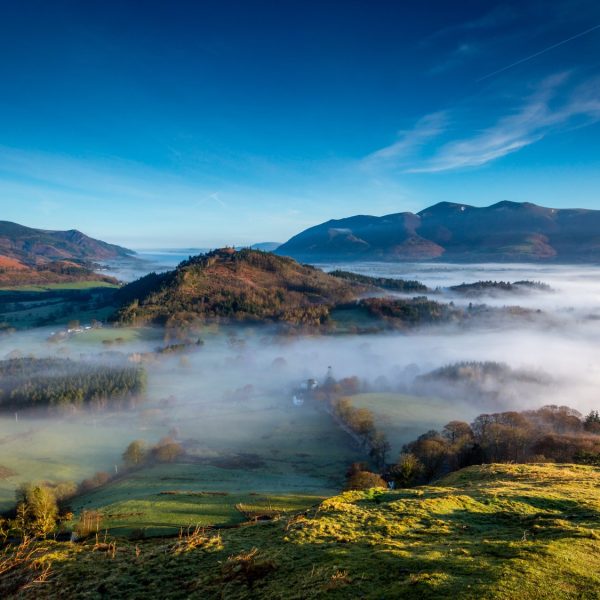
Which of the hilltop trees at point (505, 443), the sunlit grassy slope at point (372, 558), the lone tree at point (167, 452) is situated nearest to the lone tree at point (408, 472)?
the hilltop trees at point (505, 443)

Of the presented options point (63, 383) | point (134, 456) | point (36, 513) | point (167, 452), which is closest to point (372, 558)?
point (36, 513)

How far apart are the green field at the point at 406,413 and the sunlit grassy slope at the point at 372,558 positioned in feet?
292

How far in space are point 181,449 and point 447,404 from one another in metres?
102

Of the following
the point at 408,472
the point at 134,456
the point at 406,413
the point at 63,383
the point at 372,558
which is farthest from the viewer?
the point at 63,383

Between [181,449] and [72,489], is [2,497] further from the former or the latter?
[181,449]

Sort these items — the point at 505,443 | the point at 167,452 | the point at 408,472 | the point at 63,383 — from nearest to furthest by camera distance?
the point at 408,472
the point at 505,443
the point at 167,452
the point at 63,383

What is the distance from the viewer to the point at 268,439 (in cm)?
12562

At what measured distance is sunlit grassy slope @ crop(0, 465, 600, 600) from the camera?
1584 centimetres

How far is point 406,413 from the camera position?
147 metres

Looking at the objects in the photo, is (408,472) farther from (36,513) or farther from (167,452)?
(167,452)

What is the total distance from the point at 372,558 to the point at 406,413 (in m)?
136

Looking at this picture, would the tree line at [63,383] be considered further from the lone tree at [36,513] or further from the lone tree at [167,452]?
the lone tree at [36,513]

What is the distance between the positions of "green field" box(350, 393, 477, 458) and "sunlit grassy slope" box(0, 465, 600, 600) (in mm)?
89073

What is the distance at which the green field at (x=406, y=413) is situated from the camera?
128 m
